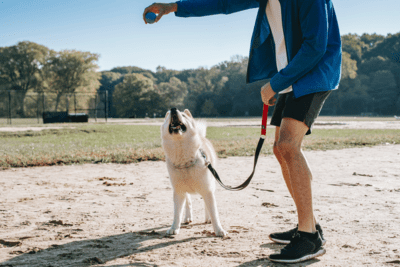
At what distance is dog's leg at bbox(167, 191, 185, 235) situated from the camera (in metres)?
3.07

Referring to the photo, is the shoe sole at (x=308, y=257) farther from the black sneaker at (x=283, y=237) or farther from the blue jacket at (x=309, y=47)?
the blue jacket at (x=309, y=47)

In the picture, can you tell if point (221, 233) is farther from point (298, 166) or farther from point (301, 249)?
point (298, 166)

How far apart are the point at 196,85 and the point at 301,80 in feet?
215

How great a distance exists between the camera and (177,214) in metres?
3.15

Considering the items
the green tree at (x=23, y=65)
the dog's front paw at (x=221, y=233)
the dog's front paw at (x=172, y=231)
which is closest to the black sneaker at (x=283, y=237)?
the dog's front paw at (x=221, y=233)

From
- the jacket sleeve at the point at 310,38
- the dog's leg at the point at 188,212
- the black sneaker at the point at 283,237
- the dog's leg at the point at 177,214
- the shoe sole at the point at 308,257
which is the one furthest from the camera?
the dog's leg at the point at 188,212

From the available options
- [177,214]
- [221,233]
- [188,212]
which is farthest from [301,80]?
[188,212]

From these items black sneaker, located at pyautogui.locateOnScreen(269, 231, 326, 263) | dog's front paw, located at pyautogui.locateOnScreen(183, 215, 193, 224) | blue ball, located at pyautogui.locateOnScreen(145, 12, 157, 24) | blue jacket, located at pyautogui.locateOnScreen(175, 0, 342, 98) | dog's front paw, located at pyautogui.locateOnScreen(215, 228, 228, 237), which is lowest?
dog's front paw, located at pyautogui.locateOnScreen(183, 215, 193, 224)

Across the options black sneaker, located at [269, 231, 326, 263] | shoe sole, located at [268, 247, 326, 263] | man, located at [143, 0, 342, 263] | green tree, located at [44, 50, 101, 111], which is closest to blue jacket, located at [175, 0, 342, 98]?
man, located at [143, 0, 342, 263]

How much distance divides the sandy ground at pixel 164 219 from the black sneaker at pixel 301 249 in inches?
2.3

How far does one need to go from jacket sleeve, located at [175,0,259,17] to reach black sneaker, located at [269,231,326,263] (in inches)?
85.0

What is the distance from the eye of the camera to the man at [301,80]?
88.7 inches

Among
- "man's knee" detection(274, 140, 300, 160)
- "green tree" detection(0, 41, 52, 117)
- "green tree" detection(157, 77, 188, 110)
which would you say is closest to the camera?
"man's knee" detection(274, 140, 300, 160)

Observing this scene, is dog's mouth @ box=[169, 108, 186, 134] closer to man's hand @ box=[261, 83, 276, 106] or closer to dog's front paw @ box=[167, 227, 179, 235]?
man's hand @ box=[261, 83, 276, 106]
